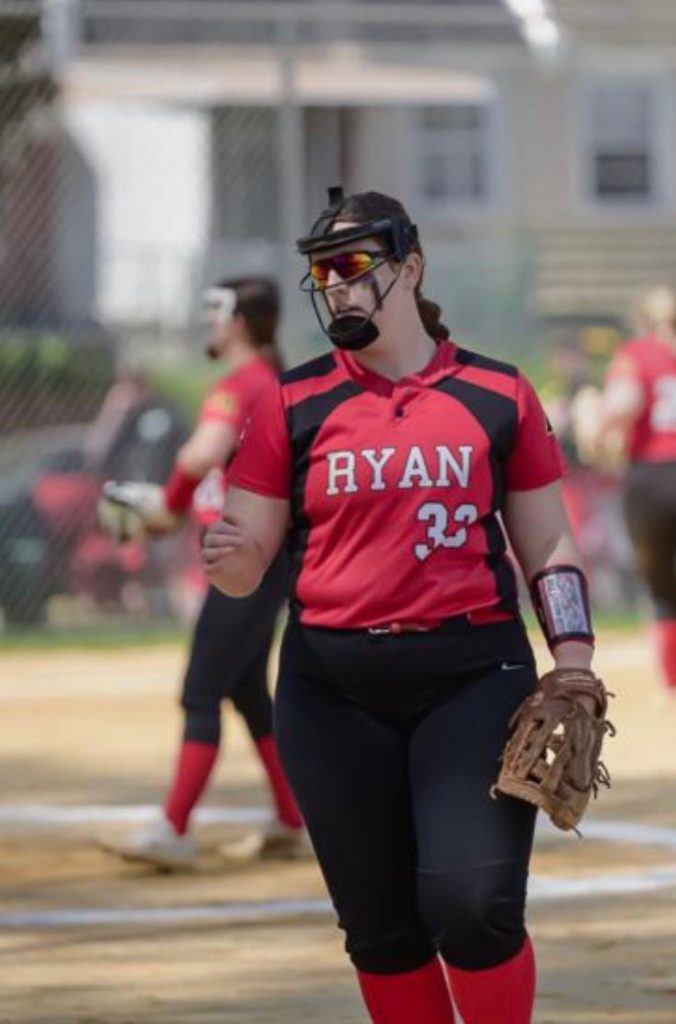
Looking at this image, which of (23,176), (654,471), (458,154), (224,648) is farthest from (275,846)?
(458,154)

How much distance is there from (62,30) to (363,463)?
15.9 metres

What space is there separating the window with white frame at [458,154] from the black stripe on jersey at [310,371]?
20.8 meters

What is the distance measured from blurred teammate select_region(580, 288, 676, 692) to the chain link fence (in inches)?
218

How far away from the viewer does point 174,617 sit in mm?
19078

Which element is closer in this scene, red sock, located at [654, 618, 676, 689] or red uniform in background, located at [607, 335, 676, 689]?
red uniform in background, located at [607, 335, 676, 689]

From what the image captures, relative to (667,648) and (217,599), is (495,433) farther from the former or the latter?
(667,648)

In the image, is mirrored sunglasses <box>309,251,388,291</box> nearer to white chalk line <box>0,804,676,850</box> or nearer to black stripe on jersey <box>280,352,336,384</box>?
black stripe on jersey <box>280,352,336,384</box>

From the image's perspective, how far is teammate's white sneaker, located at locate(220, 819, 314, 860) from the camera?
968cm

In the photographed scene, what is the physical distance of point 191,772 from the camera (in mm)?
9242

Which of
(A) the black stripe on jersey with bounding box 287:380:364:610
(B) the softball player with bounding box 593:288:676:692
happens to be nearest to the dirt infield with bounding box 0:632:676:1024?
(B) the softball player with bounding box 593:288:676:692

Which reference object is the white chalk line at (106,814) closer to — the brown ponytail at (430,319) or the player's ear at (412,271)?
the brown ponytail at (430,319)

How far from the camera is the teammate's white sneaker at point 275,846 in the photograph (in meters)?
9.68

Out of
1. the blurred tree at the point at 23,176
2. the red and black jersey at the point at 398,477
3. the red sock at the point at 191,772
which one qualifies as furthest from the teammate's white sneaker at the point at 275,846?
the blurred tree at the point at 23,176

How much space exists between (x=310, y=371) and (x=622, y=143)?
2148cm
